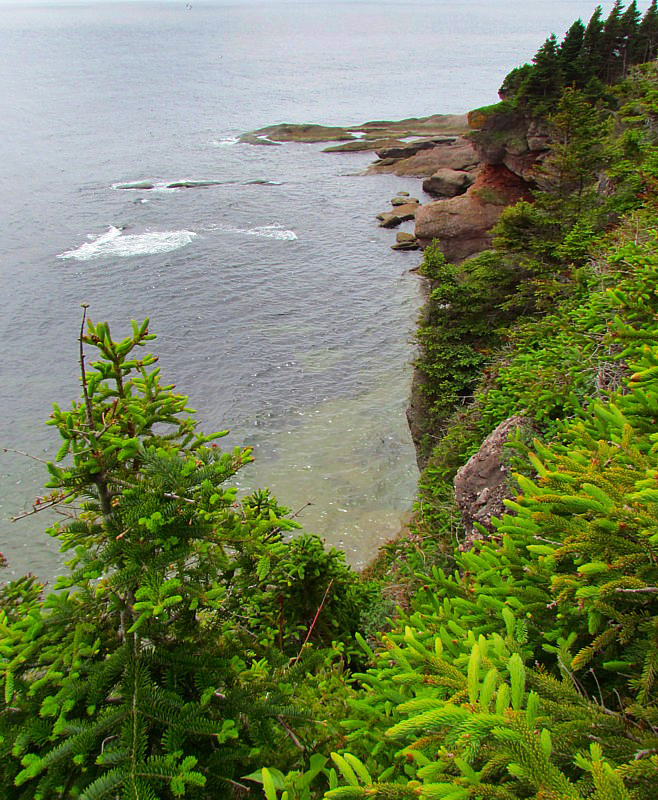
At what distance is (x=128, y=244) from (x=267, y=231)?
412 inches

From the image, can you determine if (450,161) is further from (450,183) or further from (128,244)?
(128,244)

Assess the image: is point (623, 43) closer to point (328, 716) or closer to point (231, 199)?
point (231, 199)

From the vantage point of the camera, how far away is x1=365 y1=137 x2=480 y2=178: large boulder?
50688mm

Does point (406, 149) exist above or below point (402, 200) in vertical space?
above

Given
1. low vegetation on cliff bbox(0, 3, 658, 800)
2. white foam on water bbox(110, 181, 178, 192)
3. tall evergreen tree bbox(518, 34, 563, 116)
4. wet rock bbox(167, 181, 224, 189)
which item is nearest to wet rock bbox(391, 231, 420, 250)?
tall evergreen tree bbox(518, 34, 563, 116)

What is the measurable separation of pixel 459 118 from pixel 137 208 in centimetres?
4371

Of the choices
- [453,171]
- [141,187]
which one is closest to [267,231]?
[141,187]

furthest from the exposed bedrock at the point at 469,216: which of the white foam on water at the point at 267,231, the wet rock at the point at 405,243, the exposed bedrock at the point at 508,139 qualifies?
the white foam on water at the point at 267,231

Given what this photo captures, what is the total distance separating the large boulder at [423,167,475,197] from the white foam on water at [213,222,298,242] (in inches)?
550

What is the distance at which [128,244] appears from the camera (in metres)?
39.2

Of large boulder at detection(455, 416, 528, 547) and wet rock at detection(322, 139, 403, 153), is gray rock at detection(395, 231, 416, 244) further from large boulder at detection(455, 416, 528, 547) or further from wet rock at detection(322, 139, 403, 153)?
large boulder at detection(455, 416, 528, 547)

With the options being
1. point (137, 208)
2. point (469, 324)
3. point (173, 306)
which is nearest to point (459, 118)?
point (137, 208)

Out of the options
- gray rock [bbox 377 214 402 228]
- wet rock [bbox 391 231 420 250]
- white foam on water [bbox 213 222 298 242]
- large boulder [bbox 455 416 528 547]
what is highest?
gray rock [bbox 377 214 402 228]

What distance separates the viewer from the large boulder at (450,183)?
1807 inches
